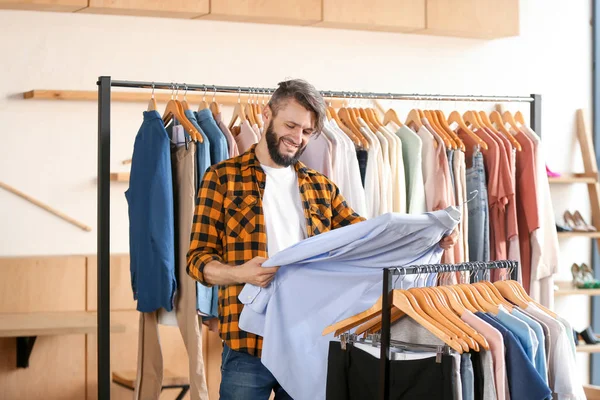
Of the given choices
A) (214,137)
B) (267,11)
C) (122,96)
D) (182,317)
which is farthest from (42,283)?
(267,11)

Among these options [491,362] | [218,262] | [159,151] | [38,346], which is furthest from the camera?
[38,346]

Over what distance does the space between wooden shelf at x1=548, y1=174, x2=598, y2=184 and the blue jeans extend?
359 centimetres

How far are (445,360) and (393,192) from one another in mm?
1769

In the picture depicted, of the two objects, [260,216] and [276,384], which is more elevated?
[260,216]

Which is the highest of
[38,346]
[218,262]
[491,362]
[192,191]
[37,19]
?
[37,19]

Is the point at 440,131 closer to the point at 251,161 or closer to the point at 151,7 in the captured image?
the point at 251,161

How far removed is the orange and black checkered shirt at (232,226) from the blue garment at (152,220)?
2.09 feet

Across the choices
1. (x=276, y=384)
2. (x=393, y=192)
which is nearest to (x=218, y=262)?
(x=276, y=384)

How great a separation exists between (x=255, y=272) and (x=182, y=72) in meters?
2.81

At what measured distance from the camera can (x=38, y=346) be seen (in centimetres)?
466

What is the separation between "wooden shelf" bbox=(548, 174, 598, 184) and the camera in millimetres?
5723

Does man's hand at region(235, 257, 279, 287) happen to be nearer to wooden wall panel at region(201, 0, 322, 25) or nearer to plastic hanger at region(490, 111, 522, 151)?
plastic hanger at region(490, 111, 522, 151)

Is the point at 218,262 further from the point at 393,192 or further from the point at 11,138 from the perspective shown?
the point at 11,138

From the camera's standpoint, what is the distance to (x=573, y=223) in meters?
5.90
